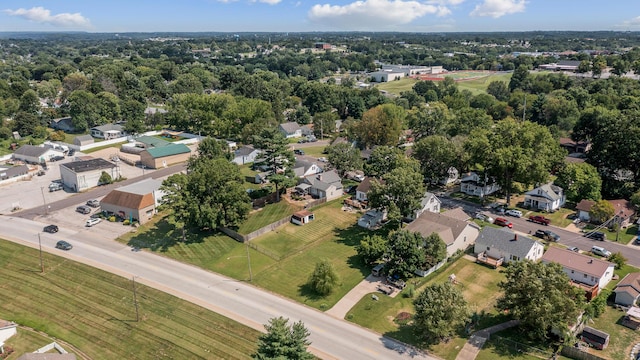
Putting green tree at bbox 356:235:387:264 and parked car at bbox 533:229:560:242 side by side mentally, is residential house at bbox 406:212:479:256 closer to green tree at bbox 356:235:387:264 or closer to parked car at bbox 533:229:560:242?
green tree at bbox 356:235:387:264

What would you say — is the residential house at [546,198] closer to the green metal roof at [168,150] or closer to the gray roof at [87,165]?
the green metal roof at [168,150]

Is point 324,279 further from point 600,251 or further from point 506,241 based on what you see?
point 600,251

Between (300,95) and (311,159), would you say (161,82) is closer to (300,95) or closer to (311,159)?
(300,95)

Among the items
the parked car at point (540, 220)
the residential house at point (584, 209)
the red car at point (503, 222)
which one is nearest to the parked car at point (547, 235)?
the parked car at point (540, 220)

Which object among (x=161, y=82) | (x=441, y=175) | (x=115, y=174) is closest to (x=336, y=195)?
(x=441, y=175)

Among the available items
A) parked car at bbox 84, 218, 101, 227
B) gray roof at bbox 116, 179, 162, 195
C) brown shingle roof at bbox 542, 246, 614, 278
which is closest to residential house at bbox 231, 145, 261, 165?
gray roof at bbox 116, 179, 162, 195

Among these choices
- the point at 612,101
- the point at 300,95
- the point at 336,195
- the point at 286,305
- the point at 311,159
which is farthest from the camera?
the point at 300,95
